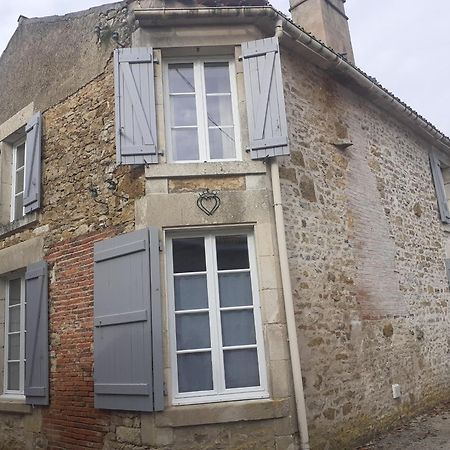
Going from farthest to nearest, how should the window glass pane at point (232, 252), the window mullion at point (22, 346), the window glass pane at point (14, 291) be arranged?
1. the window glass pane at point (14, 291)
2. the window mullion at point (22, 346)
3. the window glass pane at point (232, 252)

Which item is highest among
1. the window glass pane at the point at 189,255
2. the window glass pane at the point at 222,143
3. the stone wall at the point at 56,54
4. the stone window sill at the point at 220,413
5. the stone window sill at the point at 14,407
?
the stone wall at the point at 56,54

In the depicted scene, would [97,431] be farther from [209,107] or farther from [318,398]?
[209,107]

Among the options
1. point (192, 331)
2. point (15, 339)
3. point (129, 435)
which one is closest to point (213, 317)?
point (192, 331)

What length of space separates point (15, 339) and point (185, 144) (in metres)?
3.75

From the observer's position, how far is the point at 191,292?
5.20m

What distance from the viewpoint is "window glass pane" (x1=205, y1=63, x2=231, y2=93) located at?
589cm

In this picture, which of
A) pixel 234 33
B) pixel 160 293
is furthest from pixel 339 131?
pixel 160 293

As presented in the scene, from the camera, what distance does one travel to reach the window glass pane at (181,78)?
5.84 metres

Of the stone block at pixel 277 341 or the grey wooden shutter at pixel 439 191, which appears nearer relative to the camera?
the stone block at pixel 277 341

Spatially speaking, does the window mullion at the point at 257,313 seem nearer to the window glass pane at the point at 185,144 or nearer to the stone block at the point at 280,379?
the stone block at the point at 280,379

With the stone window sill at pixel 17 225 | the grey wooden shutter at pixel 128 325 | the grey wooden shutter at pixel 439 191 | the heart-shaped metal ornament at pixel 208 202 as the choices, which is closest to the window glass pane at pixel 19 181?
the stone window sill at pixel 17 225

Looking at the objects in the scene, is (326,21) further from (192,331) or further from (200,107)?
(192,331)

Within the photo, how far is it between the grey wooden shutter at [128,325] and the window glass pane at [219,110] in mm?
1567

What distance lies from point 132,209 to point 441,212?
614cm
